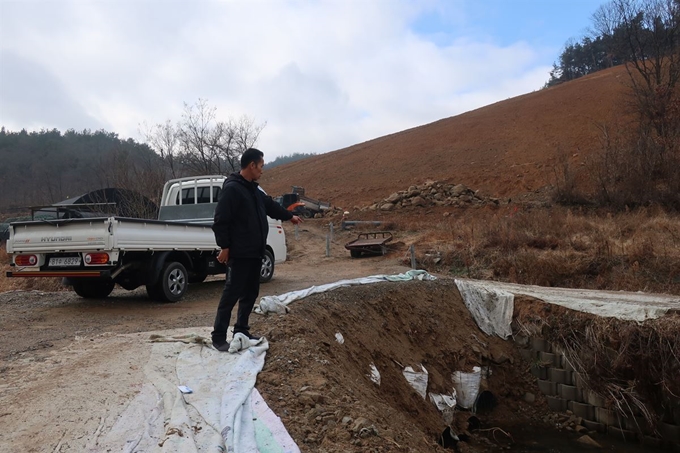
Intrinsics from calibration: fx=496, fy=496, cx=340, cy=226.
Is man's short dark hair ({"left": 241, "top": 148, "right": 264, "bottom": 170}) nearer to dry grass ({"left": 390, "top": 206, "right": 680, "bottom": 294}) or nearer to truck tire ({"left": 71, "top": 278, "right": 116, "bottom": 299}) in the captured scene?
truck tire ({"left": 71, "top": 278, "right": 116, "bottom": 299})

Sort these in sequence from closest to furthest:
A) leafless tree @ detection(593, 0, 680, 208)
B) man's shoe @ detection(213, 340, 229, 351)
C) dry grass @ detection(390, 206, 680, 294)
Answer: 1. man's shoe @ detection(213, 340, 229, 351)
2. dry grass @ detection(390, 206, 680, 294)
3. leafless tree @ detection(593, 0, 680, 208)

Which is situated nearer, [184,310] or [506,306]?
[184,310]

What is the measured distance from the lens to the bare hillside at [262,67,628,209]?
34094mm

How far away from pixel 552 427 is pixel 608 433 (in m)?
0.78

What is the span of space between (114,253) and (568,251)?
37.4ft

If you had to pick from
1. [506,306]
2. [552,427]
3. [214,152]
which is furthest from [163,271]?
[214,152]

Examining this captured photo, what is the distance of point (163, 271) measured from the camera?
26.5 feet

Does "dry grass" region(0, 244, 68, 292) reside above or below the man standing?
below

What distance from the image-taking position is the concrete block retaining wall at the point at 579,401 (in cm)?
707

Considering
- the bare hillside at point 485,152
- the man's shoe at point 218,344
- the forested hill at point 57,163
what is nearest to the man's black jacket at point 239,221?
the man's shoe at point 218,344

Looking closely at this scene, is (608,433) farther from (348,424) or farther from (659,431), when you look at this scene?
(348,424)

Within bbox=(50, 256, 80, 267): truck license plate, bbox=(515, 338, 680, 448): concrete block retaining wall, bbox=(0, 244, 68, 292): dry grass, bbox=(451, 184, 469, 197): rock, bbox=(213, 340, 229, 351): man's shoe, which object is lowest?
bbox=(515, 338, 680, 448): concrete block retaining wall

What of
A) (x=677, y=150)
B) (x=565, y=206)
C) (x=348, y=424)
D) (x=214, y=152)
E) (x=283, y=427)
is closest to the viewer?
(x=283, y=427)

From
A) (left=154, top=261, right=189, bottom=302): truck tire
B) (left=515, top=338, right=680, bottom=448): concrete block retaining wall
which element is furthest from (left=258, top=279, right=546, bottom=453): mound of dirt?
(left=154, top=261, right=189, bottom=302): truck tire
